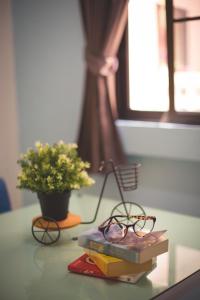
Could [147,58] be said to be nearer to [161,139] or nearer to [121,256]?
[161,139]

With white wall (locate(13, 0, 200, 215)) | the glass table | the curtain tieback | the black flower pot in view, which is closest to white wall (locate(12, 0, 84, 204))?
white wall (locate(13, 0, 200, 215))

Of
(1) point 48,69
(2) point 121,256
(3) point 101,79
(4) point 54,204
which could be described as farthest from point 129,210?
(1) point 48,69

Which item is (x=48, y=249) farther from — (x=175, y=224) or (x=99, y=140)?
(x=99, y=140)

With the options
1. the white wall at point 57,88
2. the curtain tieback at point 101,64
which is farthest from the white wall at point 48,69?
the curtain tieback at point 101,64

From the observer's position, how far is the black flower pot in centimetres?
201

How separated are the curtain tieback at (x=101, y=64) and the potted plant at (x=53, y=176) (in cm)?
113

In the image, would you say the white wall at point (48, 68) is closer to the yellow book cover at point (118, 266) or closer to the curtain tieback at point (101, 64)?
the curtain tieback at point (101, 64)

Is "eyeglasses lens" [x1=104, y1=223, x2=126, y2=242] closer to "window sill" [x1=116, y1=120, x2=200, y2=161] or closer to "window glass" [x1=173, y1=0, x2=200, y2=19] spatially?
"window sill" [x1=116, y1=120, x2=200, y2=161]

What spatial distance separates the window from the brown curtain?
12 cm

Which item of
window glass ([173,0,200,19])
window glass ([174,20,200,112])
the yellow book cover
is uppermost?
window glass ([173,0,200,19])

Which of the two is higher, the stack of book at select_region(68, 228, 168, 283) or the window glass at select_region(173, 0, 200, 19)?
the window glass at select_region(173, 0, 200, 19)

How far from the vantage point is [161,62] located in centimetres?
315

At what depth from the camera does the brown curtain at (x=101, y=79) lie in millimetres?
3045

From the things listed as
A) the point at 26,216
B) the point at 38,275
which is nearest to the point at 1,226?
the point at 26,216
